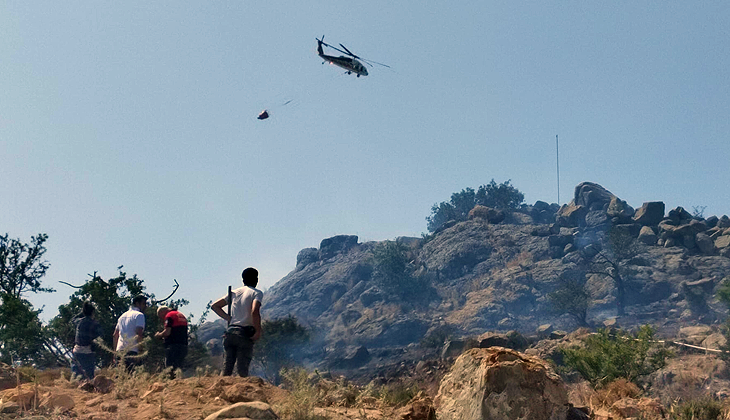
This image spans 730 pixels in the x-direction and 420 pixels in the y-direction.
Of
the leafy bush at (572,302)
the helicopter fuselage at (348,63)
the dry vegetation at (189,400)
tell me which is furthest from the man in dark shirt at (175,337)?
the leafy bush at (572,302)

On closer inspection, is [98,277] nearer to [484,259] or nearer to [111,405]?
[111,405]

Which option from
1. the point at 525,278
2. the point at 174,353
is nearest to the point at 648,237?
the point at 525,278

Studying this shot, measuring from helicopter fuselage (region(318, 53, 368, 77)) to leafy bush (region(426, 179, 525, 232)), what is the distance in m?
91.2

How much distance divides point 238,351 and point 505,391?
3517 mm

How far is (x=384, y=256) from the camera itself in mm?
96188

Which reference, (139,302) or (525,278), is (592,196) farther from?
(139,302)

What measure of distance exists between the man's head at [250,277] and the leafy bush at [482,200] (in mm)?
113819

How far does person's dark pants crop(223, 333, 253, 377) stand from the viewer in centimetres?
711

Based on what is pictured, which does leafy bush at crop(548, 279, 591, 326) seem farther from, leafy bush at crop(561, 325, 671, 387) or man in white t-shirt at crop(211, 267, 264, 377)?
man in white t-shirt at crop(211, 267, 264, 377)

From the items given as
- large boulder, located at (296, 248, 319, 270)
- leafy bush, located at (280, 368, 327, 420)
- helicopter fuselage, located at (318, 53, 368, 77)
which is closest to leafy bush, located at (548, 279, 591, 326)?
helicopter fuselage, located at (318, 53, 368, 77)

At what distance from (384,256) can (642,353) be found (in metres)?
84.5

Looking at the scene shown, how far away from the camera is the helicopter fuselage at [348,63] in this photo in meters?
29.9

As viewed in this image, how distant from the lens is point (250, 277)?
24.2ft

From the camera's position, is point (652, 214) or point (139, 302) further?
point (652, 214)
